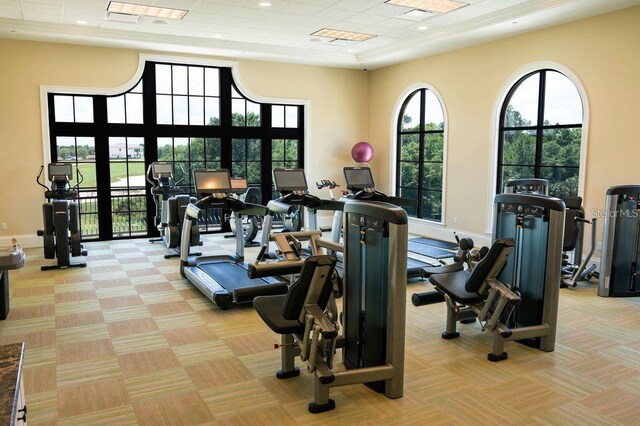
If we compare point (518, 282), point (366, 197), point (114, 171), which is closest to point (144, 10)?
point (114, 171)

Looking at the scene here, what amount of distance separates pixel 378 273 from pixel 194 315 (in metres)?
2.45

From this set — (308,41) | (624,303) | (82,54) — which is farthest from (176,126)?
(624,303)

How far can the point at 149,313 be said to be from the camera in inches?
202

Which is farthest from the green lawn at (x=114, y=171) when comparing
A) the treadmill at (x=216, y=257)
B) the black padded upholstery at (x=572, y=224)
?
the black padded upholstery at (x=572, y=224)

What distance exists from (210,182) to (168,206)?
1.65 m

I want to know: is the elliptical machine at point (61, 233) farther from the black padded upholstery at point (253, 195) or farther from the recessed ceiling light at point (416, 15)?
the recessed ceiling light at point (416, 15)

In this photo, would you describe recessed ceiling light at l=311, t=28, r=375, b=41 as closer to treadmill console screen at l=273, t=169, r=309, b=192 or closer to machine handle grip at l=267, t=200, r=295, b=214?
treadmill console screen at l=273, t=169, r=309, b=192

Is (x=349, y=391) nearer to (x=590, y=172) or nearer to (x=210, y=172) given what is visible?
(x=210, y=172)

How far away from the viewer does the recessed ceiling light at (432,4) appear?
666 cm

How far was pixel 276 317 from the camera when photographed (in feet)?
11.0

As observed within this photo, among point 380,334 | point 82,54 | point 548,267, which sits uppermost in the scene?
point 82,54

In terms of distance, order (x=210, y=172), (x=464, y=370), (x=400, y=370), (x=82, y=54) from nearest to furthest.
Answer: (x=400, y=370)
(x=464, y=370)
(x=210, y=172)
(x=82, y=54)

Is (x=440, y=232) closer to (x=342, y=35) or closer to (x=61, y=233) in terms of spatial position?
(x=342, y=35)

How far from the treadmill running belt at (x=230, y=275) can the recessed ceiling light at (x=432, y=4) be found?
151 inches
